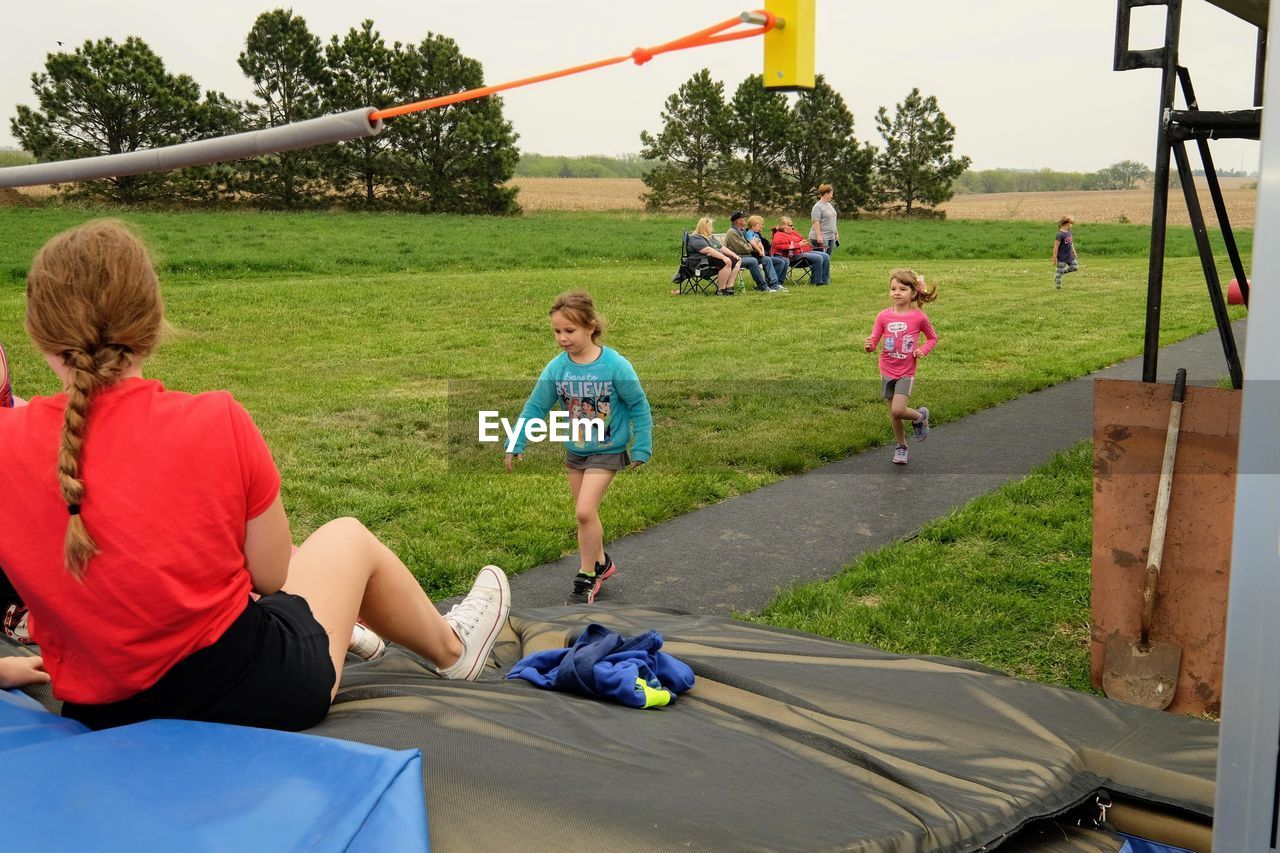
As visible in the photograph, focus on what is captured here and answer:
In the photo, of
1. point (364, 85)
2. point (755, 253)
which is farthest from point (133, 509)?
point (364, 85)

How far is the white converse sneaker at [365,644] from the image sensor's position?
3.62m

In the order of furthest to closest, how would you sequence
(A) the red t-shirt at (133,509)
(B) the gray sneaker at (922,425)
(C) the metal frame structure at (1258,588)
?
(B) the gray sneaker at (922,425)
(A) the red t-shirt at (133,509)
(C) the metal frame structure at (1258,588)

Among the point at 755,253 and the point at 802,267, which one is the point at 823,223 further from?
the point at 755,253

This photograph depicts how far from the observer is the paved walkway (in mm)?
5668

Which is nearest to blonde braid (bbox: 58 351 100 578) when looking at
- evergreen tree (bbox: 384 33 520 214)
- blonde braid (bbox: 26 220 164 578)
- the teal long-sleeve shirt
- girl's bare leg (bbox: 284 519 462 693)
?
blonde braid (bbox: 26 220 164 578)

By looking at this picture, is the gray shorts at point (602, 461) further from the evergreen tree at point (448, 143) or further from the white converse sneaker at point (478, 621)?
the evergreen tree at point (448, 143)

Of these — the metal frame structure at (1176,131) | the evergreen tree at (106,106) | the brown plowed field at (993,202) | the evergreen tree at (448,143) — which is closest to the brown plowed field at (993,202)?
the brown plowed field at (993,202)

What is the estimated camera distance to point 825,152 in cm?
5606

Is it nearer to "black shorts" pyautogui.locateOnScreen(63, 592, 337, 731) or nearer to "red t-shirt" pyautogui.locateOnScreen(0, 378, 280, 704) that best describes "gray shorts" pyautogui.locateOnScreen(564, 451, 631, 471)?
"black shorts" pyautogui.locateOnScreen(63, 592, 337, 731)

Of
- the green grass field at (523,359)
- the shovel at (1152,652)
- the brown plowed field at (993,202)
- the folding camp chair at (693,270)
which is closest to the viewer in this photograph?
the shovel at (1152,652)

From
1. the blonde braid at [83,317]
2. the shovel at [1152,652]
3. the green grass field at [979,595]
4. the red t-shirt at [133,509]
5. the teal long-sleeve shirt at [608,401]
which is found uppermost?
the blonde braid at [83,317]

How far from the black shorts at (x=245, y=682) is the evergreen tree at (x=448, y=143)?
4139 centimetres

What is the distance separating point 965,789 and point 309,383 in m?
9.24

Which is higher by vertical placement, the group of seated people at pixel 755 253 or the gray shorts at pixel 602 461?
the group of seated people at pixel 755 253
